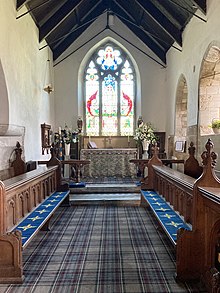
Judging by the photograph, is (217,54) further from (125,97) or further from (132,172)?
(125,97)


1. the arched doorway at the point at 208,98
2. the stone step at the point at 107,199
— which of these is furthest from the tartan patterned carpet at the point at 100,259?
the arched doorway at the point at 208,98

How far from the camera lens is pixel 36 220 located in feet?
9.60

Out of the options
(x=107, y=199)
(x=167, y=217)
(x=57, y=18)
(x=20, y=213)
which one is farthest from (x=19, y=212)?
(x=57, y=18)

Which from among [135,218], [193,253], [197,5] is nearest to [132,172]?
[135,218]

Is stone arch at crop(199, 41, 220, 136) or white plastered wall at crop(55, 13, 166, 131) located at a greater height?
white plastered wall at crop(55, 13, 166, 131)

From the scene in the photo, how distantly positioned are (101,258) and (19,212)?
96 centimetres

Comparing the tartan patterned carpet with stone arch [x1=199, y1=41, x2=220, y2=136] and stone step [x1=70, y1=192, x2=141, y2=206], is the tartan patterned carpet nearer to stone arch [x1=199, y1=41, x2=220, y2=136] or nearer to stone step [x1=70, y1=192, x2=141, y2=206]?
stone step [x1=70, y1=192, x2=141, y2=206]

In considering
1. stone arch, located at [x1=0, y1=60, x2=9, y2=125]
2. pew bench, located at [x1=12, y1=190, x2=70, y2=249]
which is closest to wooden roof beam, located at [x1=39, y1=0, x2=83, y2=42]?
stone arch, located at [x1=0, y1=60, x2=9, y2=125]

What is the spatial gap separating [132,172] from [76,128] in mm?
2470

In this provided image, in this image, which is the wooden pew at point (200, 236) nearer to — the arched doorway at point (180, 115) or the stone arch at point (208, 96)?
the stone arch at point (208, 96)

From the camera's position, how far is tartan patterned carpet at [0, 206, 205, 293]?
220 cm

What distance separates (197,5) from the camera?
197 inches

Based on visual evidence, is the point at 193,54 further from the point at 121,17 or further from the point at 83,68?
the point at 83,68

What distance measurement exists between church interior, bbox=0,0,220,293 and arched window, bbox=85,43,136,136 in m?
0.03
